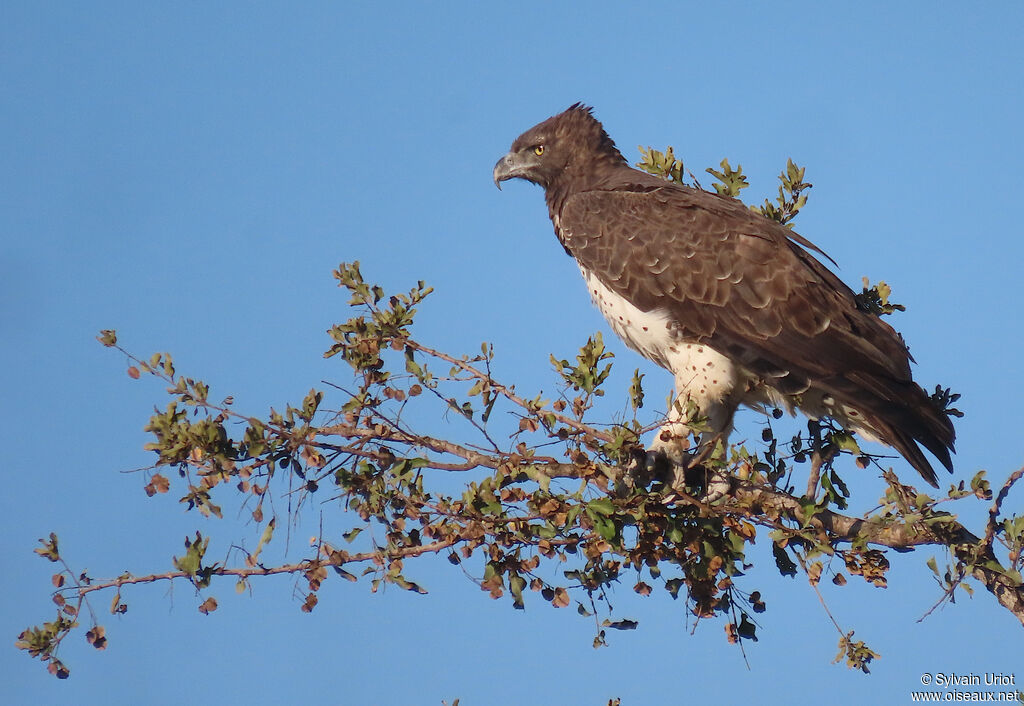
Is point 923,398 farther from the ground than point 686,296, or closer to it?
closer to it

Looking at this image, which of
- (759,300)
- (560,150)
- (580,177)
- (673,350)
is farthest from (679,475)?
(560,150)

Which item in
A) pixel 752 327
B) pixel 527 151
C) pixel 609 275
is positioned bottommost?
pixel 752 327

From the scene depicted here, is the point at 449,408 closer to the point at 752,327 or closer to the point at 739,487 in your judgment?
the point at 739,487

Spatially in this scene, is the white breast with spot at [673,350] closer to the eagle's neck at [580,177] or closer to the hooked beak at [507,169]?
the eagle's neck at [580,177]

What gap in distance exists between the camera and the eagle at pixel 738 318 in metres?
6.99

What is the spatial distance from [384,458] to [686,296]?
295 centimetres

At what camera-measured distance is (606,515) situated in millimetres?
5277

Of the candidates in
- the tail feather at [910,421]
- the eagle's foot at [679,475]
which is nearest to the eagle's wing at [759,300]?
the tail feather at [910,421]

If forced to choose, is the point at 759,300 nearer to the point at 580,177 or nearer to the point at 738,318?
the point at 738,318

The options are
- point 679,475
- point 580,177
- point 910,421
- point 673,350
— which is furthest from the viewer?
point 580,177

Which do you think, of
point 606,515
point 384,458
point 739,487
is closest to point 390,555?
point 384,458

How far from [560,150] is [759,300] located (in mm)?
2674

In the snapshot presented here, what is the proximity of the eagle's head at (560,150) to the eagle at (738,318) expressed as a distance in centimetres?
101

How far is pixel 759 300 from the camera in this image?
7387 millimetres
